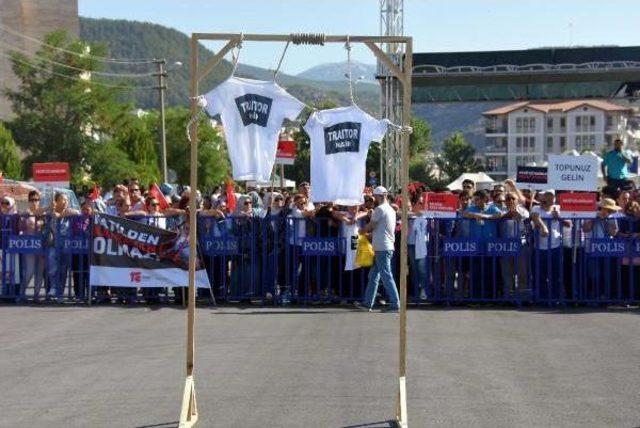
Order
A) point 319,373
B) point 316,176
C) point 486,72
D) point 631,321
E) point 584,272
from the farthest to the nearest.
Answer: point 486,72 < point 584,272 < point 631,321 < point 319,373 < point 316,176

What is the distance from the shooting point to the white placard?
2006 cm

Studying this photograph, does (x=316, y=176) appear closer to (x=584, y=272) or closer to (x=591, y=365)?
(x=591, y=365)

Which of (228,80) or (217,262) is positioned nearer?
(228,80)

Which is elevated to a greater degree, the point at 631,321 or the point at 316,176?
the point at 316,176

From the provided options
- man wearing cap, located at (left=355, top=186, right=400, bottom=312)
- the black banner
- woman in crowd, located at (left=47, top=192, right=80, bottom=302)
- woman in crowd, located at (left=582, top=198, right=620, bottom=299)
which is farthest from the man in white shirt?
woman in crowd, located at (left=47, top=192, right=80, bottom=302)

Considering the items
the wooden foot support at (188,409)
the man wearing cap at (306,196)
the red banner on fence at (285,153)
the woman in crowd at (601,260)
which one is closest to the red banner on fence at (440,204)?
the man wearing cap at (306,196)

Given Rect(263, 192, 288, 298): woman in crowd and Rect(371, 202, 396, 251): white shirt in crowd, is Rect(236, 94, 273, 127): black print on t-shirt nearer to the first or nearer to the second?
Rect(371, 202, 396, 251): white shirt in crowd

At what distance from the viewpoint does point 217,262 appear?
1889 cm

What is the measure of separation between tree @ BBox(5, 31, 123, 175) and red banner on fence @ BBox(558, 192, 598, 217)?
5580 centimetres

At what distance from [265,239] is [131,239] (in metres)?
2.12

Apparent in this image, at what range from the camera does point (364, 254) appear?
17953 mm

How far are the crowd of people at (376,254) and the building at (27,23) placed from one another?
73.9 m

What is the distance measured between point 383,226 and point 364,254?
27.1 inches

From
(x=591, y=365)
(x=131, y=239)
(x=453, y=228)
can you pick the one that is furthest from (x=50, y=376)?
(x=453, y=228)
